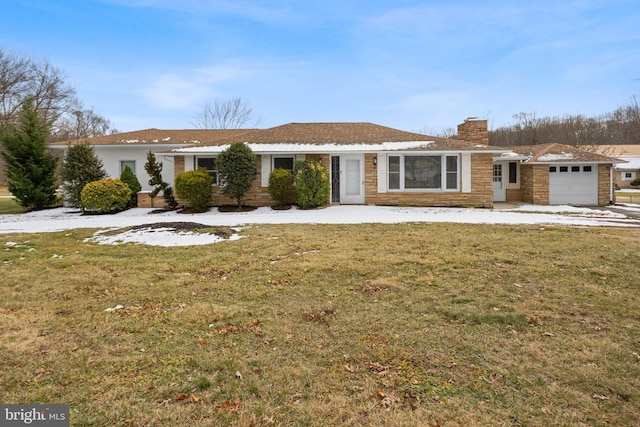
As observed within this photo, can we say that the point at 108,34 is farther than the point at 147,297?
Yes

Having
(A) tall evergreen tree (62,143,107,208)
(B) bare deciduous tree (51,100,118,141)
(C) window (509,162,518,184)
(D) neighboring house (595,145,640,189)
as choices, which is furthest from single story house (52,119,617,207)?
(B) bare deciduous tree (51,100,118,141)

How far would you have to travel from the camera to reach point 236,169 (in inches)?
578

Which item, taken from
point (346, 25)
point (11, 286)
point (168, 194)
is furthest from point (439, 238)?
point (346, 25)

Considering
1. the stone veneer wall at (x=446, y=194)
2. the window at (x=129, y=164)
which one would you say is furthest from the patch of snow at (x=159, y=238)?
the window at (x=129, y=164)

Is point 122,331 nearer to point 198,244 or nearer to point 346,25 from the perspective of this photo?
point 198,244

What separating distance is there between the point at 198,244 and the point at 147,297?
10.9ft

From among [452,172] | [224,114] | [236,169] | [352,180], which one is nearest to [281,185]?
[236,169]

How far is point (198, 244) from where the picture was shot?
8344 mm

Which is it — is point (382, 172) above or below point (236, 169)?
below

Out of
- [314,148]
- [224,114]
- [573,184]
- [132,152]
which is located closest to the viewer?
[314,148]

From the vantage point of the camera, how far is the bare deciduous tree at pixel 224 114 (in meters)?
41.8

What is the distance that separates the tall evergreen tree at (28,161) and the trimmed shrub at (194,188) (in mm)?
6529

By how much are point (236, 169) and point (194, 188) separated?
5.80ft

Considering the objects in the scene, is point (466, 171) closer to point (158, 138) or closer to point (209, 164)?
point (209, 164)
